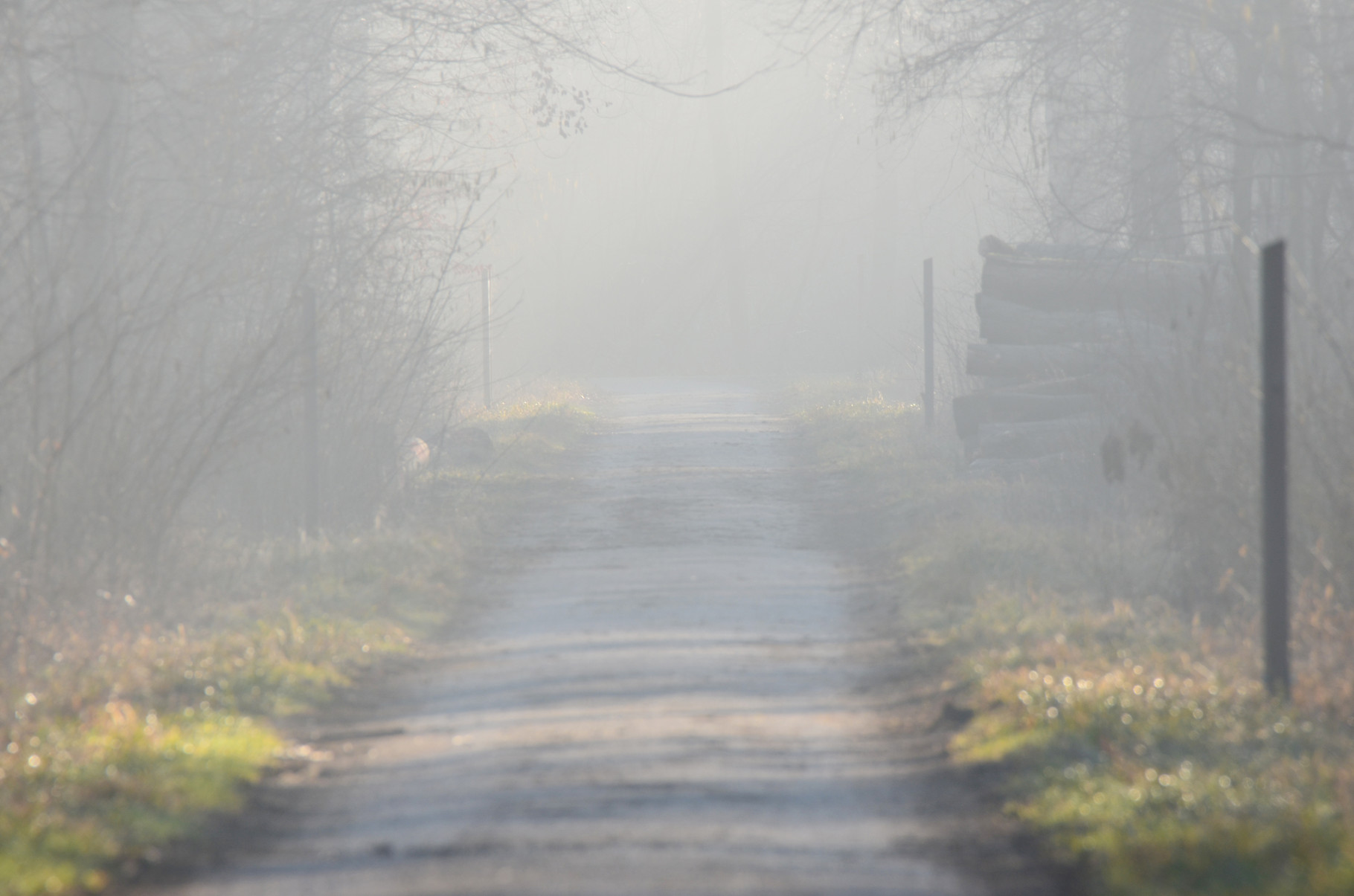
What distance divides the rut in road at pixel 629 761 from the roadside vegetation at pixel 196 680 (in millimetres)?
372

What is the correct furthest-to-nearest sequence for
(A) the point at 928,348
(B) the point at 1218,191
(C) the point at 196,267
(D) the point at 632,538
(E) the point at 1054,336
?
1. (A) the point at 928,348
2. (B) the point at 1218,191
3. (E) the point at 1054,336
4. (D) the point at 632,538
5. (C) the point at 196,267

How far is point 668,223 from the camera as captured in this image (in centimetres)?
5381

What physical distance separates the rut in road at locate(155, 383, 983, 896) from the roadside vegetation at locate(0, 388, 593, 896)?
14.7 inches

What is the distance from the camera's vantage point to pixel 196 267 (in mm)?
11367

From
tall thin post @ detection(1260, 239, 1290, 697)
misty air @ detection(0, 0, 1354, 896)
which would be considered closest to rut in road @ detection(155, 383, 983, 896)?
misty air @ detection(0, 0, 1354, 896)

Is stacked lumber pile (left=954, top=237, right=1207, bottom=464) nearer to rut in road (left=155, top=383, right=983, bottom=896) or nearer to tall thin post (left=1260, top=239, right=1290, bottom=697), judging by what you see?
rut in road (left=155, top=383, right=983, bottom=896)

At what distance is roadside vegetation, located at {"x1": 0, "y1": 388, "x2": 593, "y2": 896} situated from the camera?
502 cm

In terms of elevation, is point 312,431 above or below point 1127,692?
above

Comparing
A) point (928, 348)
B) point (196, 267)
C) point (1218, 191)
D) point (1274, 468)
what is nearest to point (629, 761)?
point (1274, 468)

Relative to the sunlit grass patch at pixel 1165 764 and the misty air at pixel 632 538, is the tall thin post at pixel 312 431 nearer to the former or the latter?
the misty air at pixel 632 538

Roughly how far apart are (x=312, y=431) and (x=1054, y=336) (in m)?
8.03

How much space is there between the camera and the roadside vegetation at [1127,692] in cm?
442

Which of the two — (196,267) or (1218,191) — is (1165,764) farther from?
(1218,191)

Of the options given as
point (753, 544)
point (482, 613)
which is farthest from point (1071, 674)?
point (753, 544)
